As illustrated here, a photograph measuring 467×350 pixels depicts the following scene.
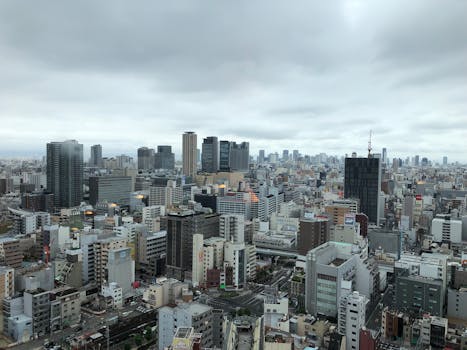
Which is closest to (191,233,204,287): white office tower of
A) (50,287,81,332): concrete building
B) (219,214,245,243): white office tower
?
(219,214,245,243): white office tower

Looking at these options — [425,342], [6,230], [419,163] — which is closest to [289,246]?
[425,342]

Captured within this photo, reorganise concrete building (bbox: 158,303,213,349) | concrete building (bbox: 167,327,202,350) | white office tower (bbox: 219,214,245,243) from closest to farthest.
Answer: concrete building (bbox: 167,327,202,350)
concrete building (bbox: 158,303,213,349)
white office tower (bbox: 219,214,245,243)

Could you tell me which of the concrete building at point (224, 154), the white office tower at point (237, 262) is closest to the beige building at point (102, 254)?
the white office tower at point (237, 262)

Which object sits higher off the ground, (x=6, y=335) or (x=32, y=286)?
(x=32, y=286)

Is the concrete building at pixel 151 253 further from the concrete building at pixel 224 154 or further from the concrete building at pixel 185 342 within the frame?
the concrete building at pixel 224 154

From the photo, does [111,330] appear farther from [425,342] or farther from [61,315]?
[425,342]

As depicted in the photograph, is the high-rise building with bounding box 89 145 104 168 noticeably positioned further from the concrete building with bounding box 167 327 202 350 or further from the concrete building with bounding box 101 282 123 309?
the concrete building with bounding box 167 327 202 350
